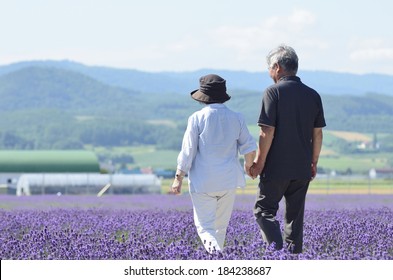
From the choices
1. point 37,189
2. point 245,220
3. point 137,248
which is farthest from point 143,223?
point 37,189

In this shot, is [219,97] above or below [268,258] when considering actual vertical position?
above

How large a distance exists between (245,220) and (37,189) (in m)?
35.4

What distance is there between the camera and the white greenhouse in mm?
44344

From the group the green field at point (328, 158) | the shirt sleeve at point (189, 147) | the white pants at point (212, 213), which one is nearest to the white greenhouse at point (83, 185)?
the white pants at point (212, 213)

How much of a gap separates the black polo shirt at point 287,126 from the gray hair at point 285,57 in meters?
0.09

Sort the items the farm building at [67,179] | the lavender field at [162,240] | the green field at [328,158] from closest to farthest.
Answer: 1. the lavender field at [162,240]
2. the farm building at [67,179]
3. the green field at [328,158]

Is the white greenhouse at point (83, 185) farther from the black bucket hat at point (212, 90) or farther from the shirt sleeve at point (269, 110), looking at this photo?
the shirt sleeve at point (269, 110)

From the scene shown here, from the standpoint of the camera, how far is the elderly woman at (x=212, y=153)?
22.7ft

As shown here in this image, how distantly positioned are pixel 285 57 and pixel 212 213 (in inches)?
45.4

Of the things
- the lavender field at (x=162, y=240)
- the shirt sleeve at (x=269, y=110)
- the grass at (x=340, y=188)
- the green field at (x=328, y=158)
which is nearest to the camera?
the lavender field at (x=162, y=240)

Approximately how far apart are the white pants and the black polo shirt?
0.34m

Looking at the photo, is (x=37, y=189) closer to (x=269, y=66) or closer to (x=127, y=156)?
(x=269, y=66)

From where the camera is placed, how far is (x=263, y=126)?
6836 millimetres

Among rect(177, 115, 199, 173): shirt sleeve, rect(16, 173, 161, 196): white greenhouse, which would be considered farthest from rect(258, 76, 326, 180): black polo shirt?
rect(16, 173, 161, 196): white greenhouse
